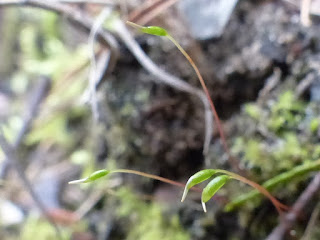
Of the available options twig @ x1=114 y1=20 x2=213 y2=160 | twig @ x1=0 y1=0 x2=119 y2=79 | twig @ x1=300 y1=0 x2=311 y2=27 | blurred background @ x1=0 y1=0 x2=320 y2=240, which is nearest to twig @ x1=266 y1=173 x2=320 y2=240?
blurred background @ x1=0 y1=0 x2=320 y2=240

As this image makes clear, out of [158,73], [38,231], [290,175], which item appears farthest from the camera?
[38,231]

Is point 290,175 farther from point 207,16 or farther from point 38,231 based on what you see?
point 38,231

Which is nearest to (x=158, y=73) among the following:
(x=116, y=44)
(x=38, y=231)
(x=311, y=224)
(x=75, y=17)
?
(x=116, y=44)

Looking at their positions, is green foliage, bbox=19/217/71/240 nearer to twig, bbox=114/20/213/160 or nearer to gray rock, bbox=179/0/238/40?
twig, bbox=114/20/213/160

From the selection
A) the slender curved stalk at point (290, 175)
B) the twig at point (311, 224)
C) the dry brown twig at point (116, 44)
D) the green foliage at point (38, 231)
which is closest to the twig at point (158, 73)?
the dry brown twig at point (116, 44)

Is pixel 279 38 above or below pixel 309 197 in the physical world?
above

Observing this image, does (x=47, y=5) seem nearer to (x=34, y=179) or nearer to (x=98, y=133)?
(x=98, y=133)

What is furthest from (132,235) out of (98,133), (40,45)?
(40,45)
